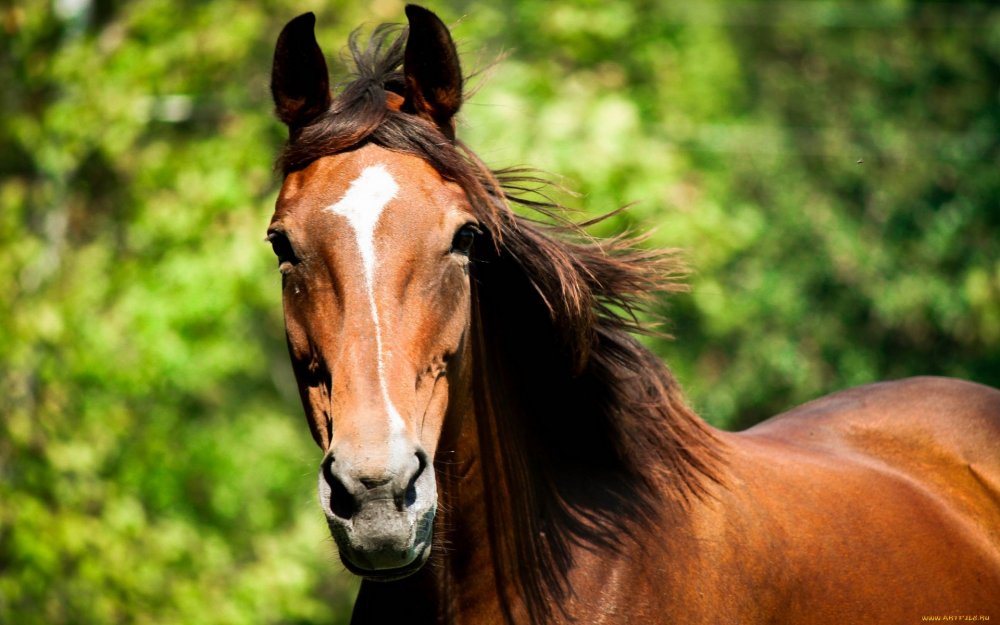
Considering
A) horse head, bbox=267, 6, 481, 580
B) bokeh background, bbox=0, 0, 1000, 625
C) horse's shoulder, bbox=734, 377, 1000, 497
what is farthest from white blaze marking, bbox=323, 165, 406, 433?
horse's shoulder, bbox=734, 377, 1000, 497

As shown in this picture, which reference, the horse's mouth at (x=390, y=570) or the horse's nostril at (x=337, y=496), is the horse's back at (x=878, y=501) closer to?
the horse's mouth at (x=390, y=570)

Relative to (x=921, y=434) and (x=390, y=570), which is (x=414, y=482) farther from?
(x=921, y=434)

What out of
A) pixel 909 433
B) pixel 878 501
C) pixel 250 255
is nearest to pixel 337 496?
pixel 878 501

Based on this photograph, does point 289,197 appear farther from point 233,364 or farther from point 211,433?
point 211,433

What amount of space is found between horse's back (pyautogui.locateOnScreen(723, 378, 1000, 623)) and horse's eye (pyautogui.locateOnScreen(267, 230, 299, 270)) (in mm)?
1542

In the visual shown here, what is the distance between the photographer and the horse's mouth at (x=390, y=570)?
8.79 feet

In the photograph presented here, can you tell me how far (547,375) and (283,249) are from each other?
94 cm

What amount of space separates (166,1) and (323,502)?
360 inches

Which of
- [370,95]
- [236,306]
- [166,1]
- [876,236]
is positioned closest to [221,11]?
[166,1]

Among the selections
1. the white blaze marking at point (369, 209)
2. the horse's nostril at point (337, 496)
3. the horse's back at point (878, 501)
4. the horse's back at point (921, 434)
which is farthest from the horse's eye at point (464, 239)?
the horse's back at point (921, 434)

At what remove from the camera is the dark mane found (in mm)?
3273

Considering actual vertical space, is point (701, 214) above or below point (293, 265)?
below

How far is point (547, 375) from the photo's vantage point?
3.60 metres

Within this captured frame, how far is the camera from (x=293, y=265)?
3057mm
